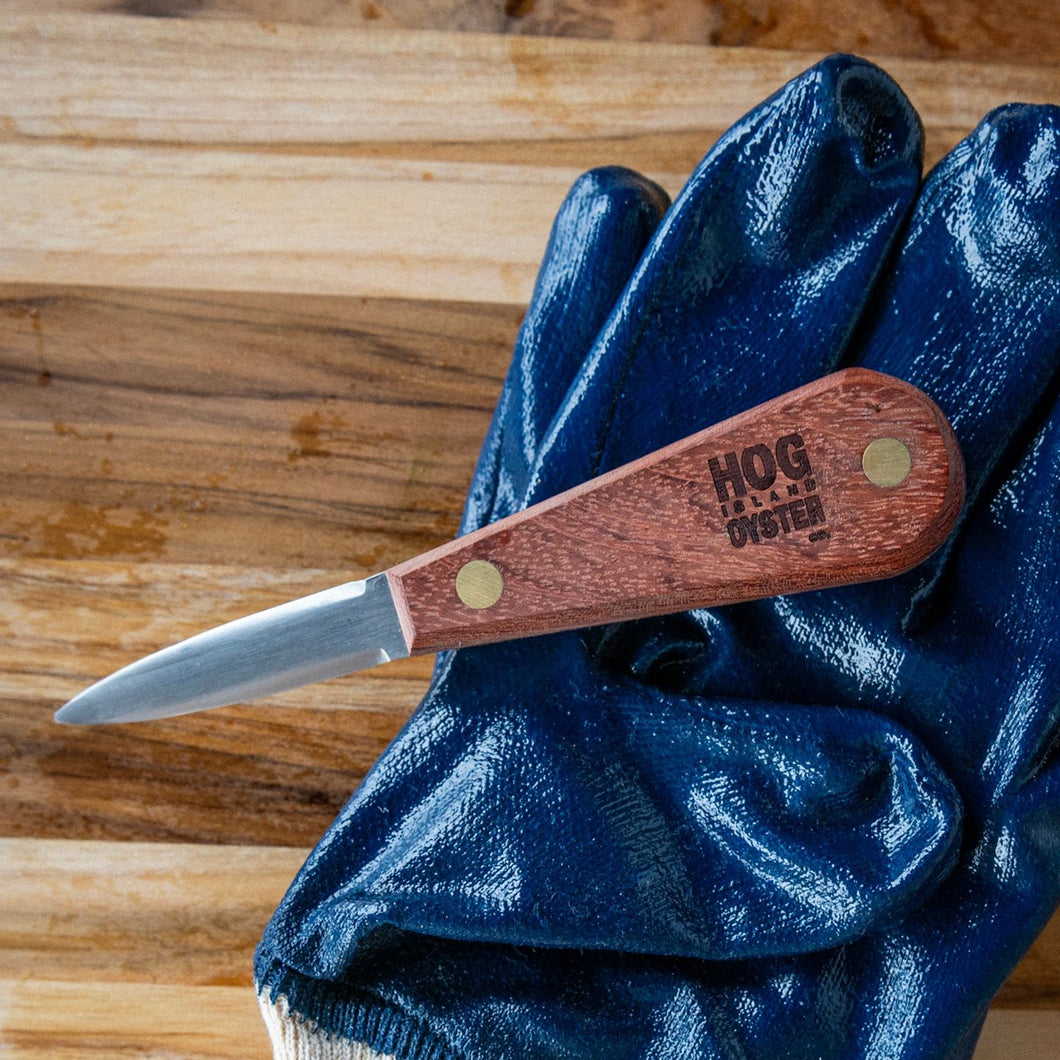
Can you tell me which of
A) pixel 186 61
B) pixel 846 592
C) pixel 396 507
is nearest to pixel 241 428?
pixel 396 507

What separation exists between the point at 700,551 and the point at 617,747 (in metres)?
0.13

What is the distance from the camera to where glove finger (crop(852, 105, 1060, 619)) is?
0.47 meters

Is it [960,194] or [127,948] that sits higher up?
[960,194]

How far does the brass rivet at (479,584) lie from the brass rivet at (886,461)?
16cm

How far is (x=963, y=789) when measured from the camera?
51cm

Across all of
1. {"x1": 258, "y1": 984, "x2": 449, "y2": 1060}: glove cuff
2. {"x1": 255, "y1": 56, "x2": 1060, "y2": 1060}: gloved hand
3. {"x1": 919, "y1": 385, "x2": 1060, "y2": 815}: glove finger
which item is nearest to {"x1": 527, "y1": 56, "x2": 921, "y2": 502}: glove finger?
{"x1": 255, "y1": 56, "x2": 1060, "y2": 1060}: gloved hand

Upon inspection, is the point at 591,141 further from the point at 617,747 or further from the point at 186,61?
the point at 617,747

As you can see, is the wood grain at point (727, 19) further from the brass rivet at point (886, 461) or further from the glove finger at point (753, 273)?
the brass rivet at point (886, 461)

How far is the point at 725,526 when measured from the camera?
447mm

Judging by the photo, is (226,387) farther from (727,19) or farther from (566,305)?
(727,19)

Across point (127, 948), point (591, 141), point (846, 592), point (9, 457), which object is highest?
point (591, 141)

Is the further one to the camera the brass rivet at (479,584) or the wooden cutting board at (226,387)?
the wooden cutting board at (226,387)

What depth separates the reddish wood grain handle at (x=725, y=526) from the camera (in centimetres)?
43

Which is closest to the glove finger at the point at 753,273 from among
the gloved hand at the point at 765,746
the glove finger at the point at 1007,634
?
the gloved hand at the point at 765,746
